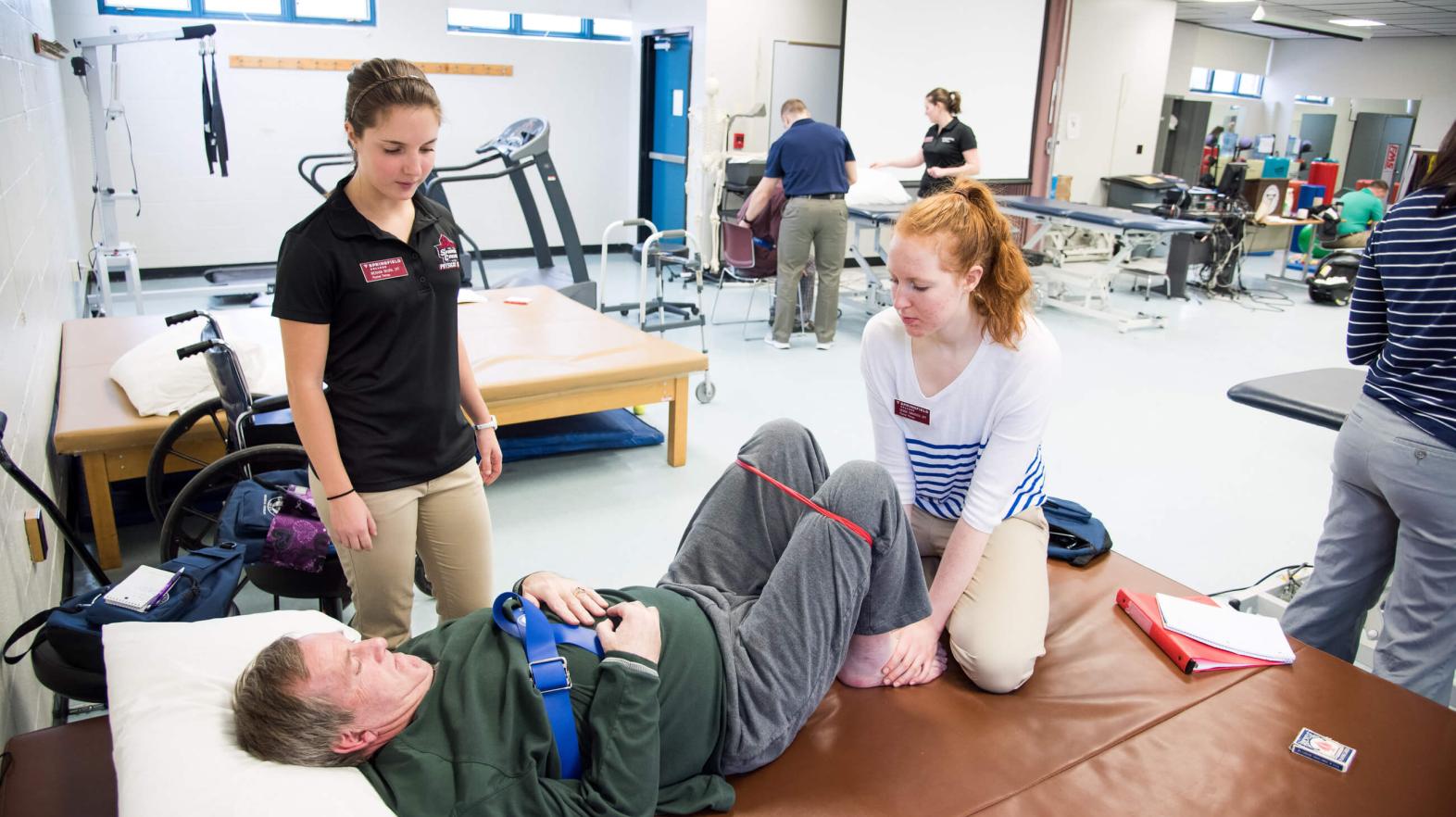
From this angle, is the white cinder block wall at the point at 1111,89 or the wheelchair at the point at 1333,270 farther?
the white cinder block wall at the point at 1111,89

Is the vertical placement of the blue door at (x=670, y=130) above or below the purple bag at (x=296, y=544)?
above

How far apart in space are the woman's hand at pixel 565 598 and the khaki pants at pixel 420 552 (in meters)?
0.32

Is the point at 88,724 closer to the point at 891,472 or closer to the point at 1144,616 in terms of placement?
the point at 891,472

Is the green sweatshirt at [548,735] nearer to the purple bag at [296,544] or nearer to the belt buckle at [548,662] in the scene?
the belt buckle at [548,662]

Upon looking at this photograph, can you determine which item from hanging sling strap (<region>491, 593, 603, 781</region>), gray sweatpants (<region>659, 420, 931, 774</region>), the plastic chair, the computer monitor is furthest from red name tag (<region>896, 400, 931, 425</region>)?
the computer monitor

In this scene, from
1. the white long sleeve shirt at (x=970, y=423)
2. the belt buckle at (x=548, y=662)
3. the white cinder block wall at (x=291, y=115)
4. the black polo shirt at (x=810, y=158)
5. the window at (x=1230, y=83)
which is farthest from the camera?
the window at (x=1230, y=83)

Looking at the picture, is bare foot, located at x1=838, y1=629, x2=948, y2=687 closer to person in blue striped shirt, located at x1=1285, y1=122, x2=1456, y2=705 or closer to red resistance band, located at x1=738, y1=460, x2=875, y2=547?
red resistance band, located at x1=738, y1=460, x2=875, y2=547

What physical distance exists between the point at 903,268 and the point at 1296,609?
134 centimetres

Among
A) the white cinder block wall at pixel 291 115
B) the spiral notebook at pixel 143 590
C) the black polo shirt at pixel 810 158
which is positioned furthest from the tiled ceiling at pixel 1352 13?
the spiral notebook at pixel 143 590

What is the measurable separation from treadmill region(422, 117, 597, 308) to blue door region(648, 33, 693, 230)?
240 centimetres

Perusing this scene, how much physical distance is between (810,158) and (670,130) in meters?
2.89

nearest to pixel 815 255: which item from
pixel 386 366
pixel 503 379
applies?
pixel 503 379

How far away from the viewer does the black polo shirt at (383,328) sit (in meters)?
1.57

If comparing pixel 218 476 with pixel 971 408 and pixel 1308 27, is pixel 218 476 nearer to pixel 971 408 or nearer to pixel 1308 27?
pixel 971 408
